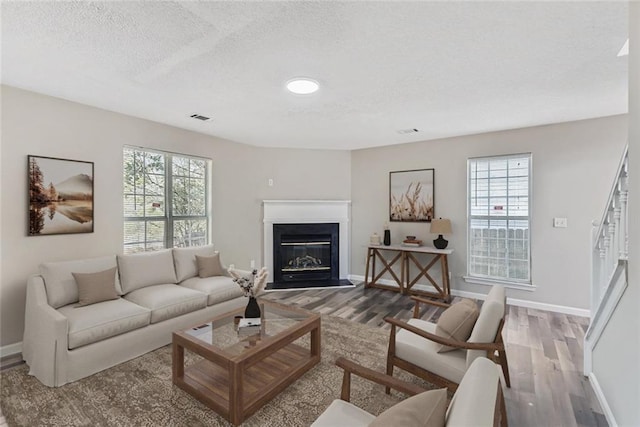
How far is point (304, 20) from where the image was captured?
1804 millimetres

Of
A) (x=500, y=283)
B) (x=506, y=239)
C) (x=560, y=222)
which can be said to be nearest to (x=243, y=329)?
(x=500, y=283)

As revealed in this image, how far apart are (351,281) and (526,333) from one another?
284 centimetres

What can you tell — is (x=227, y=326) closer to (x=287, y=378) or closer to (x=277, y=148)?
(x=287, y=378)

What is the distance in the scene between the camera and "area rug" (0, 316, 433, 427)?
1.92 m

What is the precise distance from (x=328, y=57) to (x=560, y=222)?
153 inches

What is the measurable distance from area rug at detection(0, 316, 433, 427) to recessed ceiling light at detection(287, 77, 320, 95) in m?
2.55

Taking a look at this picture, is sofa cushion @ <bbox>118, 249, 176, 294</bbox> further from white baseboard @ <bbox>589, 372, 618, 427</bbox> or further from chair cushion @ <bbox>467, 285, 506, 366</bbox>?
white baseboard @ <bbox>589, 372, 618, 427</bbox>

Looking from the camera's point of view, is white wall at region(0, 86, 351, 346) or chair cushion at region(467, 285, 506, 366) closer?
chair cushion at region(467, 285, 506, 366)

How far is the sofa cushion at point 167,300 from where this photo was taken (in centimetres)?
292

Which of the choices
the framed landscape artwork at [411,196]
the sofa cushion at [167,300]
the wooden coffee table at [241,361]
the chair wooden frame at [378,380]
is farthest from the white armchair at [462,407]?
the framed landscape artwork at [411,196]

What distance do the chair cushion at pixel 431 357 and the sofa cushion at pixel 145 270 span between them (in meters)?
2.81

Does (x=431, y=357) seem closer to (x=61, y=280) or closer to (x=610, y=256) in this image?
(x=610, y=256)

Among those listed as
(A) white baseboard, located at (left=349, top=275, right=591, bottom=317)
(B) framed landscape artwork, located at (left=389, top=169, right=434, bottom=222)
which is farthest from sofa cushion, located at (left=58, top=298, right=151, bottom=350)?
(A) white baseboard, located at (left=349, top=275, right=591, bottom=317)

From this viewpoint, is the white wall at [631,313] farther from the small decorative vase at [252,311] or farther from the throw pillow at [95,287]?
the throw pillow at [95,287]
